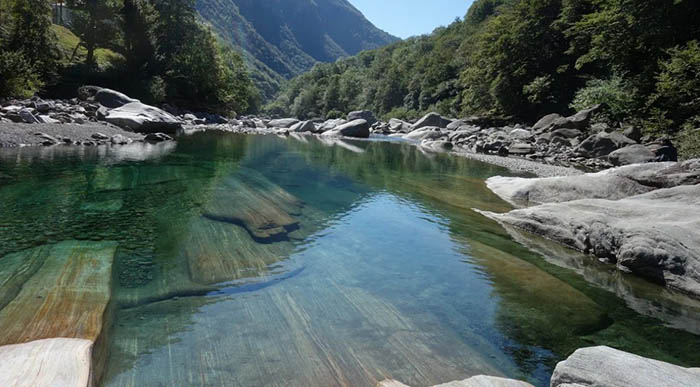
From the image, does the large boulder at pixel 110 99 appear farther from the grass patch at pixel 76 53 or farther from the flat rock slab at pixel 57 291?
the flat rock slab at pixel 57 291

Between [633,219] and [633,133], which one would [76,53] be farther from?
[633,219]

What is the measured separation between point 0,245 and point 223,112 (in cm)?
4953

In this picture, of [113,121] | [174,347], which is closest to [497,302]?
[174,347]

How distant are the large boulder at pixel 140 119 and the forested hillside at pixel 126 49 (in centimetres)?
793

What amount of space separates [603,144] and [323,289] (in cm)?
2053

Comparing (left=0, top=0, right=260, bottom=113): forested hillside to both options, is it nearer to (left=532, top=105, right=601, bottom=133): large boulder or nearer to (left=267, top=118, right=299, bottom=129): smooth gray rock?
(left=267, top=118, right=299, bottom=129): smooth gray rock

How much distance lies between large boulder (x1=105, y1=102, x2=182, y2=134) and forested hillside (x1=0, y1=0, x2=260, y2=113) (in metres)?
7.93

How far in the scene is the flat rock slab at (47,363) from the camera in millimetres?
2521

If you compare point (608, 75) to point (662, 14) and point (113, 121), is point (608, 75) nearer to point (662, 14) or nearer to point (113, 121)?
point (662, 14)

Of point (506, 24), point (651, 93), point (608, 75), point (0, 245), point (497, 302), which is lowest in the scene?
point (0, 245)

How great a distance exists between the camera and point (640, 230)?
615 centimetres

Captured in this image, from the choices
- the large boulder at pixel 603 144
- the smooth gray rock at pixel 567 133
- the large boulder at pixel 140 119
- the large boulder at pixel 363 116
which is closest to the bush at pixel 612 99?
the smooth gray rock at pixel 567 133

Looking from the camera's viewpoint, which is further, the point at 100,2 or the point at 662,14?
the point at 100,2

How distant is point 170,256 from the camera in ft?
19.0
